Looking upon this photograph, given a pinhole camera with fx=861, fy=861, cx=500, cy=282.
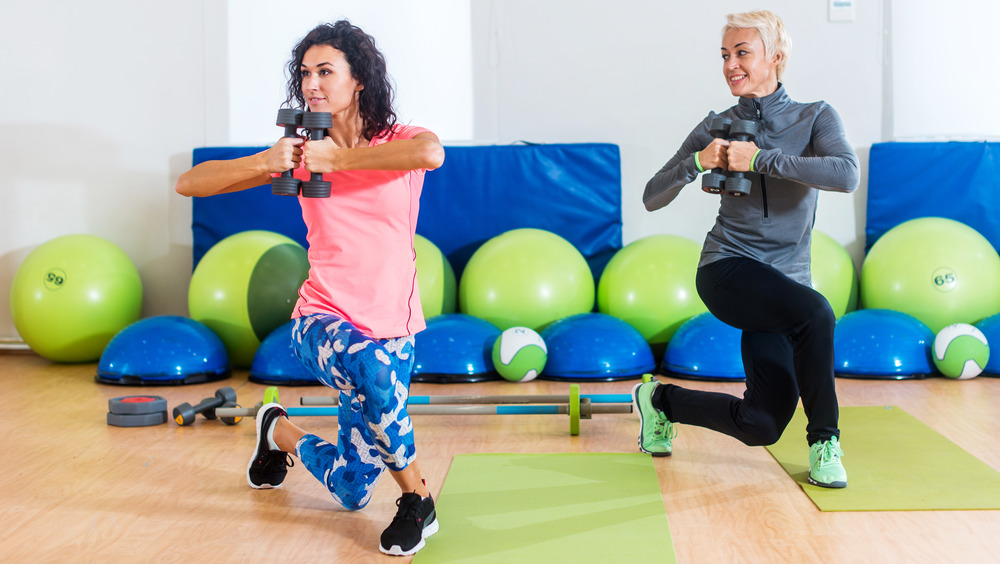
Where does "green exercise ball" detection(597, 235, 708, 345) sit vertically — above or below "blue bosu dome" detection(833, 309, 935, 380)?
above

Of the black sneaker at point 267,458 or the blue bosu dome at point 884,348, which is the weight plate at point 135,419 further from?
the blue bosu dome at point 884,348

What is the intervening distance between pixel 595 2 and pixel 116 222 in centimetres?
341

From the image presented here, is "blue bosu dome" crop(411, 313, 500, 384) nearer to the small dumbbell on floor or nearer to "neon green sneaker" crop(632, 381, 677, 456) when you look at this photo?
the small dumbbell on floor

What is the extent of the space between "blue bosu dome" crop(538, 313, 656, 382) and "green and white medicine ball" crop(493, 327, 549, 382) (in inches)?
3.4

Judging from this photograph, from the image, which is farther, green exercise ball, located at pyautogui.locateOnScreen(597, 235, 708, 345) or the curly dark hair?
green exercise ball, located at pyautogui.locateOnScreen(597, 235, 708, 345)

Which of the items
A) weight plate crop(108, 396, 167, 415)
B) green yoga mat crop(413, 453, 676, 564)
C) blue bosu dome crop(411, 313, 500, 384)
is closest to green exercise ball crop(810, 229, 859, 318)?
blue bosu dome crop(411, 313, 500, 384)

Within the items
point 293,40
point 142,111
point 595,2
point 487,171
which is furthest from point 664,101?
point 142,111

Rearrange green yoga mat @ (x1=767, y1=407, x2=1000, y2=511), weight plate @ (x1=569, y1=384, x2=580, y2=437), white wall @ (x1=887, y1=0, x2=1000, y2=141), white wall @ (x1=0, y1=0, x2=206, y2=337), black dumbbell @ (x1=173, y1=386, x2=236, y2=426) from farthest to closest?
white wall @ (x1=0, y1=0, x2=206, y2=337), white wall @ (x1=887, y1=0, x2=1000, y2=141), black dumbbell @ (x1=173, y1=386, x2=236, y2=426), weight plate @ (x1=569, y1=384, x2=580, y2=437), green yoga mat @ (x1=767, y1=407, x2=1000, y2=511)

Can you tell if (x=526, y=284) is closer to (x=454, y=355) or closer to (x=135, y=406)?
(x=454, y=355)

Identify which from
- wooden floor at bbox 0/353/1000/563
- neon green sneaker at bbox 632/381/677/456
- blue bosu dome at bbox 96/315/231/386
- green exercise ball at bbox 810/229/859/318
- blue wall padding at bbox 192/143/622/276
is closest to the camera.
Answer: wooden floor at bbox 0/353/1000/563

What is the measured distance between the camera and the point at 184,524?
2.42m

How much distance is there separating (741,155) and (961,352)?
8.09 ft

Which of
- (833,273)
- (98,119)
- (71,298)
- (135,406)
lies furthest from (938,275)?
(98,119)

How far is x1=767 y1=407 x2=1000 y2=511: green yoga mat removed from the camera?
97.3 inches
